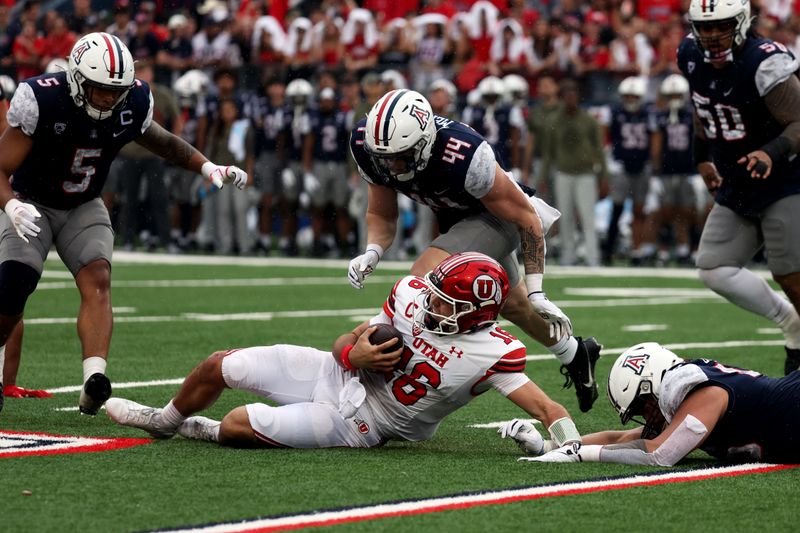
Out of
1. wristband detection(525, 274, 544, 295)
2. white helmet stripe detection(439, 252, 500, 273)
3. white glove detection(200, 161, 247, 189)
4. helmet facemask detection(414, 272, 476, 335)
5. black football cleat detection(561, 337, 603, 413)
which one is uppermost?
white glove detection(200, 161, 247, 189)

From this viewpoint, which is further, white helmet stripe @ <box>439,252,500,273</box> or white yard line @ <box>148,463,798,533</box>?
white helmet stripe @ <box>439,252,500,273</box>

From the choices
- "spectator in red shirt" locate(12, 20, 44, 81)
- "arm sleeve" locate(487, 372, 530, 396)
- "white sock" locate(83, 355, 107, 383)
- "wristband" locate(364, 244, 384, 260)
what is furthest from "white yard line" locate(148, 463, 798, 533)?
"spectator in red shirt" locate(12, 20, 44, 81)

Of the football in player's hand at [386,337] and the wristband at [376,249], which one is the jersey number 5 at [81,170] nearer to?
the wristband at [376,249]

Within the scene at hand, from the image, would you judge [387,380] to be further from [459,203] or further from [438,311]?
[459,203]

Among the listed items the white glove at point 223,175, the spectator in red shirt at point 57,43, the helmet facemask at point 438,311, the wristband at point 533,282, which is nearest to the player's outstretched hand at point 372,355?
the helmet facemask at point 438,311

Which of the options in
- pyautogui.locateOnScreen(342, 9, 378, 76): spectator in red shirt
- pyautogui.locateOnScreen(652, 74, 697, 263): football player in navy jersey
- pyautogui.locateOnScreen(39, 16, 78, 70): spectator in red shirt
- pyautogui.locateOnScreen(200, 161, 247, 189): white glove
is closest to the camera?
pyautogui.locateOnScreen(200, 161, 247, 189): white glove

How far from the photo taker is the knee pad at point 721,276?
7316 mm

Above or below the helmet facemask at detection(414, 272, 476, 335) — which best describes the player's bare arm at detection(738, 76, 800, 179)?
above

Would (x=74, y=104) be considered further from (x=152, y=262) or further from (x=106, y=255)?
(x=152, y=262)

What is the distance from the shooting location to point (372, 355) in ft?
17.1

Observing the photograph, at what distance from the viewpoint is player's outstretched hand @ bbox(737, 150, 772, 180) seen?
6.67 metres

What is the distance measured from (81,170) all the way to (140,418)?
1379 mm

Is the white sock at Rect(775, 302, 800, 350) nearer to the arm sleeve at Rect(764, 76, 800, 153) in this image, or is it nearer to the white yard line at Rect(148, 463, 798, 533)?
the arm sleeve at Rect(764, 76, 800, 153)

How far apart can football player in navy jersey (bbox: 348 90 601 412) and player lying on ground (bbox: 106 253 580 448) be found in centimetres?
57
